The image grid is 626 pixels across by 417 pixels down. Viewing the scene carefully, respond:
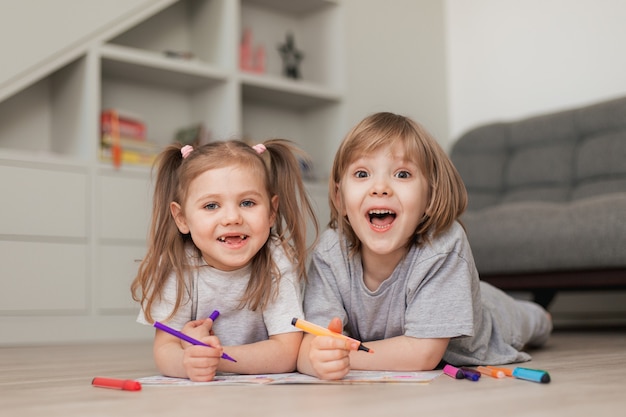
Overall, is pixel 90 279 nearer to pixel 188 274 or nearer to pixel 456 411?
pixel 188 274

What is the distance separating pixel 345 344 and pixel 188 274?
0.39 metres

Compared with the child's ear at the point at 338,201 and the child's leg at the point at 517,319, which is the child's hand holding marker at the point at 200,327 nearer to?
the child's ear at the point at 338,201

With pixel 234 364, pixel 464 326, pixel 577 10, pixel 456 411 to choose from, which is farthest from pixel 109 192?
pixel 577 10

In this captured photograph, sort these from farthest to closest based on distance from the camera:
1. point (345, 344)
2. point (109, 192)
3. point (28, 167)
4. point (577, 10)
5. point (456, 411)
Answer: point (577, 10)
point (109, 192)
point (28, 167)
point (345, 344)
point (456, 411)

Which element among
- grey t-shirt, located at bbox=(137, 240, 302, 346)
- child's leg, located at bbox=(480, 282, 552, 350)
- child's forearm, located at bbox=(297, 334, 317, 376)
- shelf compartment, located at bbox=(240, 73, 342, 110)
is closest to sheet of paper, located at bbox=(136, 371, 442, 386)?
child's forearm, located at bbox=(297, 334, 317, 376)

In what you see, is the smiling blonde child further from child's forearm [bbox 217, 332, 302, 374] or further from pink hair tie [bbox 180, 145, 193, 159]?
pink hair tie [bbox 180, 145, 193, 159]

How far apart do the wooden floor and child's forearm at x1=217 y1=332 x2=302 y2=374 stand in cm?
16

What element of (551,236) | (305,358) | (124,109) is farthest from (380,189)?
(124,109)

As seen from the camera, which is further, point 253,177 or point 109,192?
point 109,192

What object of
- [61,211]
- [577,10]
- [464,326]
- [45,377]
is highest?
[577,10]

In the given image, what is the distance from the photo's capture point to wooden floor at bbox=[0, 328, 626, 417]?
2.84 ft

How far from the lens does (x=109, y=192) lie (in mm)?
2742

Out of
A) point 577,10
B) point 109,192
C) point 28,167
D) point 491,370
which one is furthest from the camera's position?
point 577,10

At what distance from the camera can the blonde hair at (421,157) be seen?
1349 millimetres
